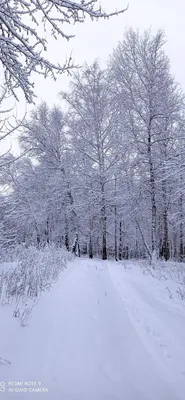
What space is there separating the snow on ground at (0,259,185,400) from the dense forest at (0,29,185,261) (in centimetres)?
430

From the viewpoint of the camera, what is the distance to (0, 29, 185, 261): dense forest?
11.0 meters

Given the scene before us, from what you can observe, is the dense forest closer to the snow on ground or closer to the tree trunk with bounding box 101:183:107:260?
the tree trunk with bounding box 101:183:107:260

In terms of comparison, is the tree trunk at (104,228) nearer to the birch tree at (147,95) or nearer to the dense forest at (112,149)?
the dense forest at (112,149)

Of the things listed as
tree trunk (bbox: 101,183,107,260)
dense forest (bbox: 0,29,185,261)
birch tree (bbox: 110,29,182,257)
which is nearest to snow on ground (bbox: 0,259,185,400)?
dense forest (bbox: 0,29,185,261)

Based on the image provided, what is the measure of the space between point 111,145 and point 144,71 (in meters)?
4.05

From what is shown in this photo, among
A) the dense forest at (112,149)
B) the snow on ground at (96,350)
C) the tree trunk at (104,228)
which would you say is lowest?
the snow on ground at (96,350)

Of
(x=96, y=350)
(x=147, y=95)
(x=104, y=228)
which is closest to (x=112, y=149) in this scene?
(x=147, y=95)

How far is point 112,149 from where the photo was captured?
1395 centimetres

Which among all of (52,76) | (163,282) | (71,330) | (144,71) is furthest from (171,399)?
(144,71)

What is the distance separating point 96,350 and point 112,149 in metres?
12.4

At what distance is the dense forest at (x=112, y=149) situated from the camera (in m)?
11.0

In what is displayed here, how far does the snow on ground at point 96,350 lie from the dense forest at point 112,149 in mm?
4298

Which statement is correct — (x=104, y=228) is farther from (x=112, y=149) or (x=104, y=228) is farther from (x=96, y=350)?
(x=96, y=350)

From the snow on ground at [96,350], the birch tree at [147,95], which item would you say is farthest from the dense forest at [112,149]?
the snow on ground at [96,350]
